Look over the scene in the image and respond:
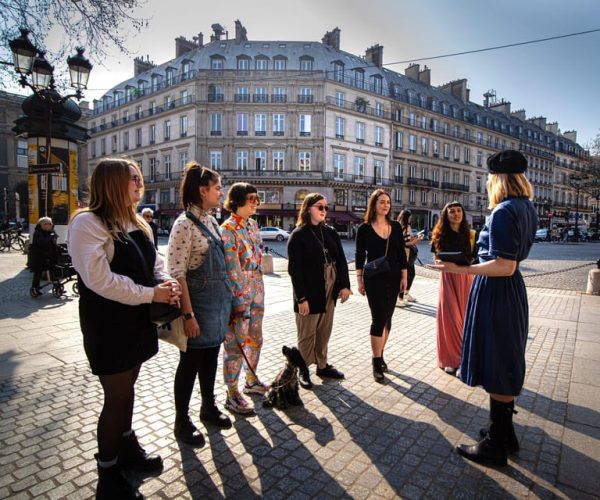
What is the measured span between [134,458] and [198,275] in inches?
51.3

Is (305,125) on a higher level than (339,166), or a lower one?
higher

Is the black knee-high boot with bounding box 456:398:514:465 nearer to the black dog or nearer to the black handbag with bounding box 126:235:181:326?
the black dog

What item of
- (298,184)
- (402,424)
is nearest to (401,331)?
(402,424)

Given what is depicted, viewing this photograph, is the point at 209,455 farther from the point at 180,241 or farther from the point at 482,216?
the point at 482,216

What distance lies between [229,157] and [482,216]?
37.5 m

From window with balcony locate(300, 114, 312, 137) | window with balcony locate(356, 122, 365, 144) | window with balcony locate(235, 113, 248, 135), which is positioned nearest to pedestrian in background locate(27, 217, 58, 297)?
window with balcony locate(235, 113, 248, 135)

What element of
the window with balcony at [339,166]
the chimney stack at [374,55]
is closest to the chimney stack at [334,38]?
the chimney stack at [374,55]

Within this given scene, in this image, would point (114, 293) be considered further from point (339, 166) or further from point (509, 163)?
point (339, 166)

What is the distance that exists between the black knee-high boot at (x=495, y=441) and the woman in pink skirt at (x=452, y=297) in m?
1.77

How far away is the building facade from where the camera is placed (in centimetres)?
4025

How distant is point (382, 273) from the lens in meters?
4.22

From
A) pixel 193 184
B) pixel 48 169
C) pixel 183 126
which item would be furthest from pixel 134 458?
pixel 183 126

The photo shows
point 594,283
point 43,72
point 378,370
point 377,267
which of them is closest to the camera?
point 377,267

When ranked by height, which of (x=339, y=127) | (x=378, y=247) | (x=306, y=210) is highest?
(x=339, y=127)
